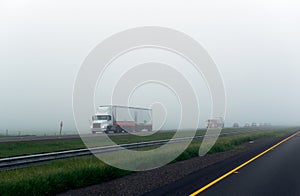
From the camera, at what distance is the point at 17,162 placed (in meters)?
14.6

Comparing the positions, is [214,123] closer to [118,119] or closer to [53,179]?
[118,119]

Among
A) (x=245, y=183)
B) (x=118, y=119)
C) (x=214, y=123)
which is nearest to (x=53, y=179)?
(x=245, y=183)

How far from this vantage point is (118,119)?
1982 inches

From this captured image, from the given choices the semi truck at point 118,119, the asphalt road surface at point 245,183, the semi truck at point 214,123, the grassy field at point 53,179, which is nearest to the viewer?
the grassy field at point 53,179

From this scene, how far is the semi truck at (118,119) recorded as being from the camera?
47.7m

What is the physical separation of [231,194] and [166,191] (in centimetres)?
184

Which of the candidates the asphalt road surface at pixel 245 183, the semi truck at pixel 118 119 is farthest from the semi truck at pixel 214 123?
the asphalt road surface at pixel 245 183

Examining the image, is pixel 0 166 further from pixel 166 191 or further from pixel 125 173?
pixel 166 191

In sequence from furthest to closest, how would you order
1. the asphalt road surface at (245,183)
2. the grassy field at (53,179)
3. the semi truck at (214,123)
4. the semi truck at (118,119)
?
the semi truck at (214,123) → the semi truck at (118,119) → the asphalt road surface at (245,183) → the grassy field at (53,179)

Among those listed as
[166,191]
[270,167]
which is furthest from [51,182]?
[270,167]

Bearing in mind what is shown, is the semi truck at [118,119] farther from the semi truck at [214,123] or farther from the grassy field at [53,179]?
the grassy field at [53,179]

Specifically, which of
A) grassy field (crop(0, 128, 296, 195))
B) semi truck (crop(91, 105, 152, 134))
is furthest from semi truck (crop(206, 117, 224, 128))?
grassy field (crop(0, 128, 296, 195))

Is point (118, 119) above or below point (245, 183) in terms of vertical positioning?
above

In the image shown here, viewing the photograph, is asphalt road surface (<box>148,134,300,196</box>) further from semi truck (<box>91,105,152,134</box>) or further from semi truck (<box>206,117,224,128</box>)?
semi truck (<box>206,117,224,128</box>)
